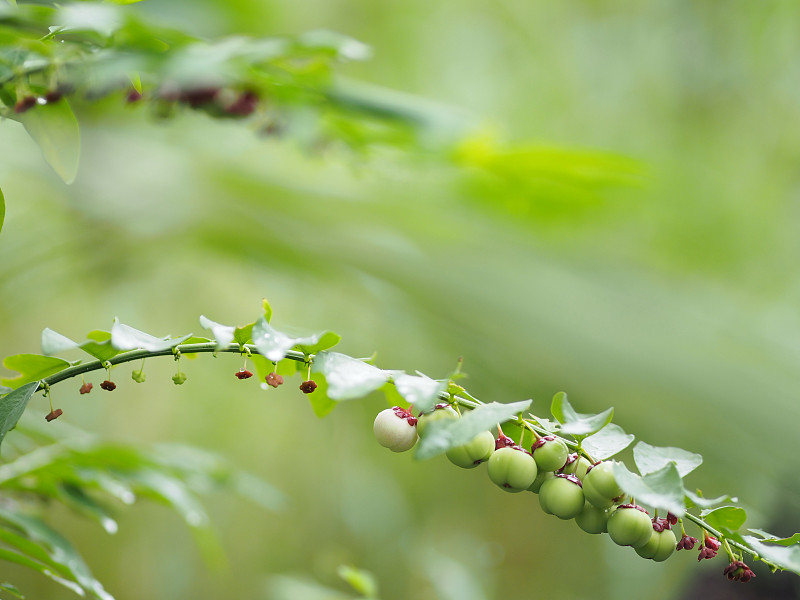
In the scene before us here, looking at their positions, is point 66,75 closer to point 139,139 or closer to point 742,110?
point 139,139

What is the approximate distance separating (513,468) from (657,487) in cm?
3

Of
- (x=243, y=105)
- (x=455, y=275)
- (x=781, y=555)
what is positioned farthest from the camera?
(x=455, y=275)

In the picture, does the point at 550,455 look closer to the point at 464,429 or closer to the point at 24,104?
the point at 464,429

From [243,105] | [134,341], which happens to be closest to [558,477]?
[134,341]

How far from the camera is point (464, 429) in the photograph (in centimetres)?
16

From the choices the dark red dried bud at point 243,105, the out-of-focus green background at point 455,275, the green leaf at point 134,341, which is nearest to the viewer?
the green leaf at point 134,341

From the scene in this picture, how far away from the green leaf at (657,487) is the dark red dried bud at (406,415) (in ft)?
0.18

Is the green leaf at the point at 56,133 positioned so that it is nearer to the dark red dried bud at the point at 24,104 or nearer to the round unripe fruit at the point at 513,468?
the dark red dried bud at the point at 24,104

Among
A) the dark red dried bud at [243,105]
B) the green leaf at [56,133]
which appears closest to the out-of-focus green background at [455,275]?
the dark red dried bud at [243,105]

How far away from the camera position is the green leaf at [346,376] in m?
0.16

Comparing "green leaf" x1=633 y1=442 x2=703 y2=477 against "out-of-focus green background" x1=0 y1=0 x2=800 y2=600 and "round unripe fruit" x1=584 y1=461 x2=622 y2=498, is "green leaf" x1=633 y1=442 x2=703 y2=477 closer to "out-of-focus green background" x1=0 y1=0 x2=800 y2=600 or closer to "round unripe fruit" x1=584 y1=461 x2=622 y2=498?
"round unripe fruit" x1=584 y1=461 x2=622 y2=498

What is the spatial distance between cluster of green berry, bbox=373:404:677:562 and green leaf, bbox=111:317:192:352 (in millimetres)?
58

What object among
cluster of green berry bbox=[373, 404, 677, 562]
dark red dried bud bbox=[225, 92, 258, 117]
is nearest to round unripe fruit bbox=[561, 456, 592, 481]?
cluster of green berry bbox=[373, 404, 677, 562]

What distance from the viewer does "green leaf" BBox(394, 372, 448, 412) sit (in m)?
0.16
